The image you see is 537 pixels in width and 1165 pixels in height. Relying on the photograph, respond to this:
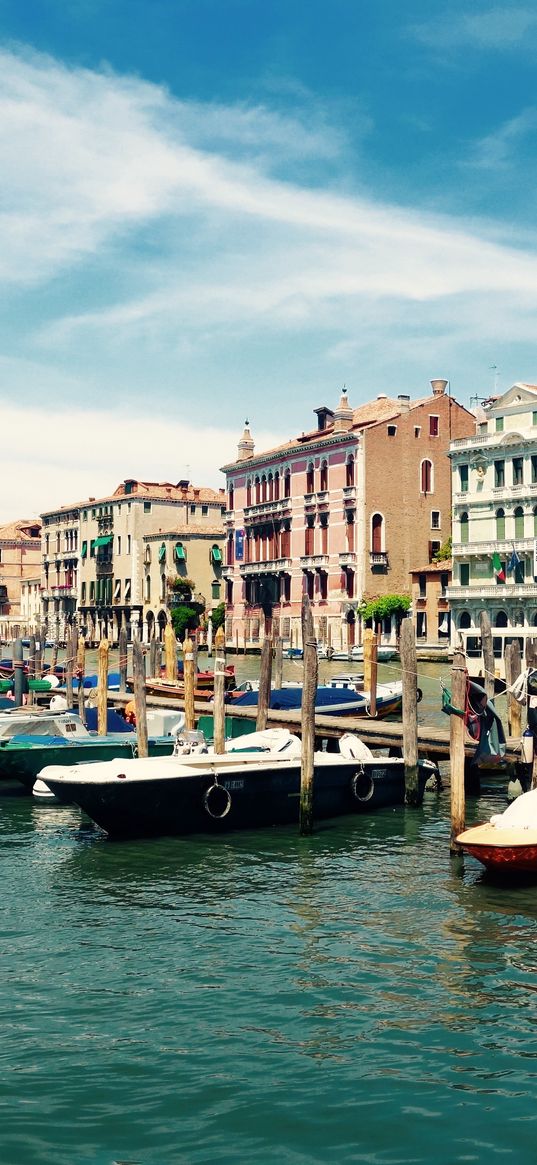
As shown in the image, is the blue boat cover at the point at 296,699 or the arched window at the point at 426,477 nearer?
the blue boat cover at the point at 296,699

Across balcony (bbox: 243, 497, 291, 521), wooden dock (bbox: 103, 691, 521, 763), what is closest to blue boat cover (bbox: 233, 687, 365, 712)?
wooden dock (bbox: 103, 691, 521, 763)

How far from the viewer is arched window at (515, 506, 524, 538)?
54844 mm

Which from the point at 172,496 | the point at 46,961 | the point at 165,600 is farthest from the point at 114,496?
the point at 46,961

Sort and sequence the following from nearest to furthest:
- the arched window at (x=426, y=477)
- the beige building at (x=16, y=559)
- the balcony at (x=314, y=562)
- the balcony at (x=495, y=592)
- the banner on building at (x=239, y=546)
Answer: the balcony at (x=495, y=592) → the arched window at (x=426, y=477) → the balcony at (x=314, y=562) → the banner on building at (x=239, y=546) → the beige building at (x=16, y=559)

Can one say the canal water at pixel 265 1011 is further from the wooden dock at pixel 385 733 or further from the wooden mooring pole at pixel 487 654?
the wooden mooring pole at pixel 487 654

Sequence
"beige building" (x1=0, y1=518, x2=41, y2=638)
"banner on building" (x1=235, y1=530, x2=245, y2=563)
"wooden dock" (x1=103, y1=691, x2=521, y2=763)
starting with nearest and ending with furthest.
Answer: "wooden dock" (x1=103, y1=691, x2=521, y2=763), "banner on building" (x1=235, y1=530, x2=245, y2=563), "beige building" (x1=0, y1=518, x2=41, y2=638)

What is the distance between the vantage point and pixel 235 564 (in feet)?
254

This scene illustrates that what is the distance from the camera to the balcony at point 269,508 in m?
70.9

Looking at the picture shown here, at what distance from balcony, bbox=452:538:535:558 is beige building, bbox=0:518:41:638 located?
240 ft

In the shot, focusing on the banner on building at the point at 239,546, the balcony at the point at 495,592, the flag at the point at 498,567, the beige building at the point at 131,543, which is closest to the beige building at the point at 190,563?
the beige building at the point at 131,543

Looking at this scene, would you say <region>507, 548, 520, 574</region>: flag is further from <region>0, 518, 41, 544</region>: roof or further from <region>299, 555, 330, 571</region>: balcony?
<region>0, 518, 41, 544</region>: roof

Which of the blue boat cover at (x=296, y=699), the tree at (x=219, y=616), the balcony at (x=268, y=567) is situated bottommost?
the blue boat cover at (x=296, y=699)

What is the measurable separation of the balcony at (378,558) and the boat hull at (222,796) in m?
44.7

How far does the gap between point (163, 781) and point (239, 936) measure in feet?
17.1
